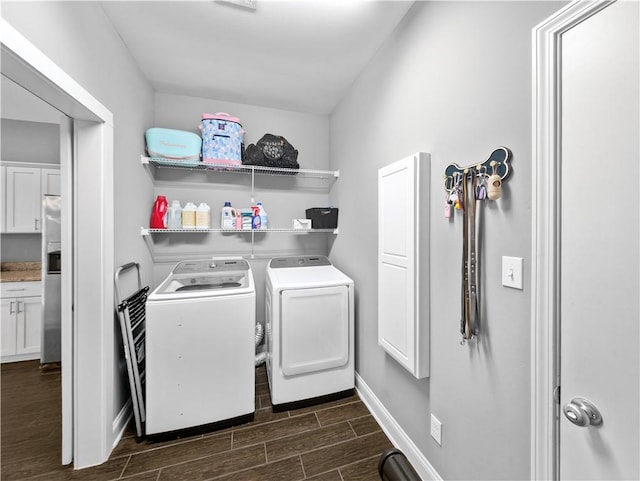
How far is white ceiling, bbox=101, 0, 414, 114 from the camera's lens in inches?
60.6

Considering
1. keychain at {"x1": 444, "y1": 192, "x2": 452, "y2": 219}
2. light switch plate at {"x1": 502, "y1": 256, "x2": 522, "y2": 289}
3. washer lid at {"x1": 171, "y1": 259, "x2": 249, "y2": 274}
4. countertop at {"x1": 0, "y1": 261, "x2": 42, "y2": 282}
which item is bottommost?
countertop at {"x1": 0, "y1": 261, "x2": 42, "y2": 282}

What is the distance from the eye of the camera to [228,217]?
99.0 inches

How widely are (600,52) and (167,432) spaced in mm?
2748

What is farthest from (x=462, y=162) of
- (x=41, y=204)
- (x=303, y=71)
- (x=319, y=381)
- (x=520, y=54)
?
(x=41, y=204)

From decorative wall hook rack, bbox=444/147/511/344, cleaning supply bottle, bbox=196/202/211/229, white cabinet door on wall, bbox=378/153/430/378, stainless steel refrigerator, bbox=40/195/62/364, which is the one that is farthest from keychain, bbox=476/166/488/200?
stainless steel refrigerator, bbox=40/195/62/364

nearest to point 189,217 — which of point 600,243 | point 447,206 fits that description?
point 447,206

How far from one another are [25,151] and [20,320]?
1822 mm

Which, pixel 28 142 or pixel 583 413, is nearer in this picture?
pixel 583 413

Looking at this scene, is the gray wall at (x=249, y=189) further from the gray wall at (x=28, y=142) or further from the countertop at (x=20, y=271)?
the gray wall at (x=28, y=142)

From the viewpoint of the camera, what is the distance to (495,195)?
39.7 inches

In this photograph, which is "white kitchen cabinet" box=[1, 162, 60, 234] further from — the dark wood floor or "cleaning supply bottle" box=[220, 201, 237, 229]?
"cleaning supply bottle" box=[220, 201, 237, 229]

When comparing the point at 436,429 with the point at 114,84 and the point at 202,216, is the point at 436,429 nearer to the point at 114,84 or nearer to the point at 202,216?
the point at 202,216

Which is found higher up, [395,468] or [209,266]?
[209,266]

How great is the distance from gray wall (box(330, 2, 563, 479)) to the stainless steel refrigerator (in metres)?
3.11
